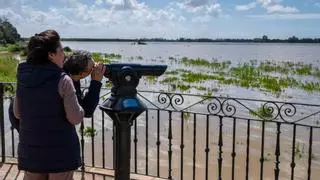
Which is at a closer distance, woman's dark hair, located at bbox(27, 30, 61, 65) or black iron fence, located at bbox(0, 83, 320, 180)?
woman's dark hair, located at bbox(27, 30, 61, 65)

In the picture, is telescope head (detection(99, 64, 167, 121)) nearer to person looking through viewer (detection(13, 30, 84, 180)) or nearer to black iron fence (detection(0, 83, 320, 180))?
person looking through viewer (detection(13, 30, 84, 180))

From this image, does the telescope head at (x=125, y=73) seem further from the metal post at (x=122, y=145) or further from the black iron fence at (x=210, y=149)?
the black iron fence at (x=210, y=149)

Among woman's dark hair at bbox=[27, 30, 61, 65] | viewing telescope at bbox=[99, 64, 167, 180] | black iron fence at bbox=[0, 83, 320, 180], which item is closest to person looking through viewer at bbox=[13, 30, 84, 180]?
woman's dark hair at bbox=[27, 30, 61, 65]

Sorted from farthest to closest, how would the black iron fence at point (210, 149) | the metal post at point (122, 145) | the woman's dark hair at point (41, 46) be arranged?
the black iron fence at point (210, 149) < the metal post at point (122, 145) < the woman's dark hair at point (41, 46)

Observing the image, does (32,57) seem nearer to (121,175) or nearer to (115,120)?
(115,120)

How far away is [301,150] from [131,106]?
333 inches

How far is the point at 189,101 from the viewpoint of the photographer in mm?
15516

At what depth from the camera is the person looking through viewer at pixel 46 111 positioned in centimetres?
251

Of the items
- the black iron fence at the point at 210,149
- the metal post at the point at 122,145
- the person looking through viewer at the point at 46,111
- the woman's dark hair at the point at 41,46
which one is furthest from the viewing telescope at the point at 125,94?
the black iron fence at the point at 210,149

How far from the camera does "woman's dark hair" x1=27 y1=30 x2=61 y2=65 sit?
2500 millimetres

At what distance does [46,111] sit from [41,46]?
37 cm

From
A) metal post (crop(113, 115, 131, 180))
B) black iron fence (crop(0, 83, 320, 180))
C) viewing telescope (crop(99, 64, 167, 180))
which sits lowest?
black iron fence (crop(0, 83, 320, 180))

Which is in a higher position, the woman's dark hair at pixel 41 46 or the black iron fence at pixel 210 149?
the woman's dark hair at pixel 41 46

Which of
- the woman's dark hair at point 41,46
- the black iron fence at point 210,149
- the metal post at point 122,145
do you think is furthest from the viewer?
the black iron fence at point 210,149
